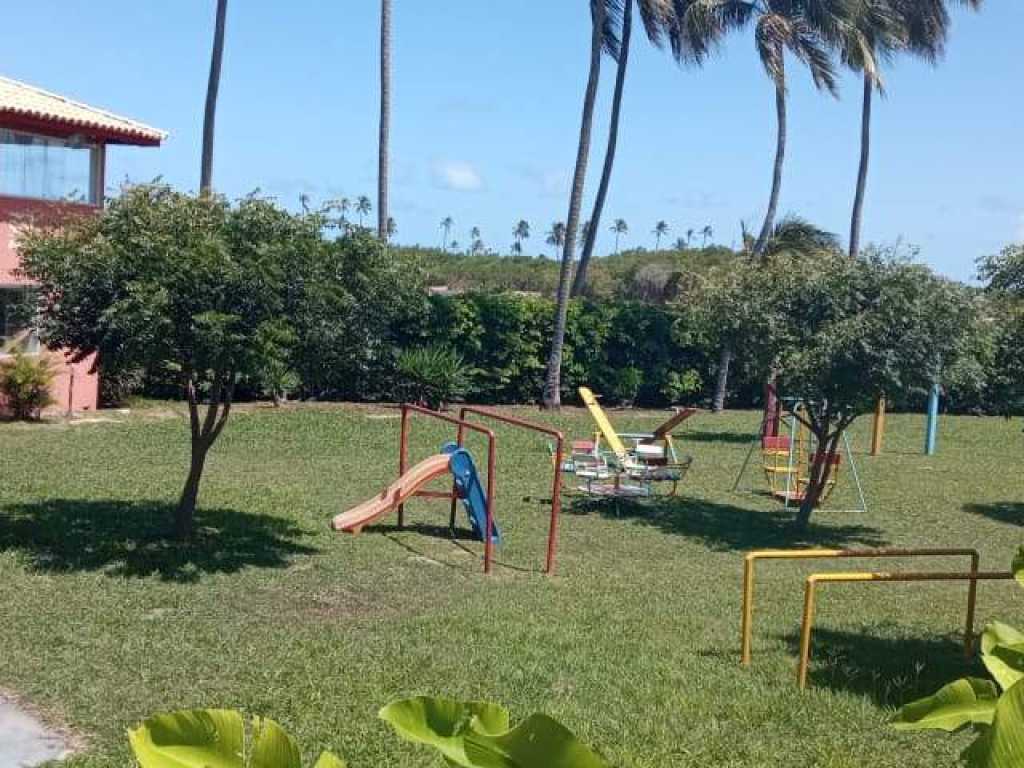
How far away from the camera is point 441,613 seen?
8.93m

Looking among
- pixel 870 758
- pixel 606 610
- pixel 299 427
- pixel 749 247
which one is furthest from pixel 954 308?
pixel 749 247

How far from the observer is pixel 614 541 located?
13.0 m

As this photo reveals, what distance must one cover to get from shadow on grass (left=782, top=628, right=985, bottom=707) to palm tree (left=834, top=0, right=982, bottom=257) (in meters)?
21.9

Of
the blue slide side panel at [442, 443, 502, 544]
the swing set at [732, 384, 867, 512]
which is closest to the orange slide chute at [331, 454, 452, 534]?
the blue slide side panel at [442, 443, 502, 544]

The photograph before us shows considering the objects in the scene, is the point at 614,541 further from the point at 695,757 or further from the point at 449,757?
the point at 449,757

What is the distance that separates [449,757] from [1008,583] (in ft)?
37.6

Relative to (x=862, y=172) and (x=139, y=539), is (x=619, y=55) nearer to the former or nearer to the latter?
(x=862, y=172)

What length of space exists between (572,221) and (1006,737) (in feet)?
81.2

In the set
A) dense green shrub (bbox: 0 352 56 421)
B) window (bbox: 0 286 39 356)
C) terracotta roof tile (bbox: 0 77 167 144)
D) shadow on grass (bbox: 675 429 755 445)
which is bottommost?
shadow on grass (bbox: 675 429 755 445)

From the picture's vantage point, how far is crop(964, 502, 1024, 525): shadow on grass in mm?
15750

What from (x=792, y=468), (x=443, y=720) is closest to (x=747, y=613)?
(x=443, y=720)

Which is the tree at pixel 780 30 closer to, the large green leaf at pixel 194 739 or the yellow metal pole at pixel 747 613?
the yellow metal pole at pixel 747 613

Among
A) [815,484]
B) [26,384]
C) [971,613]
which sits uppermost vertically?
[26,384]

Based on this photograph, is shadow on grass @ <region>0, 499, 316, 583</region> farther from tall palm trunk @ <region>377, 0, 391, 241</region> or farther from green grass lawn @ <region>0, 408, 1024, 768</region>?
tall palm trunk @ <region>377, 0, 391, 241</region>
